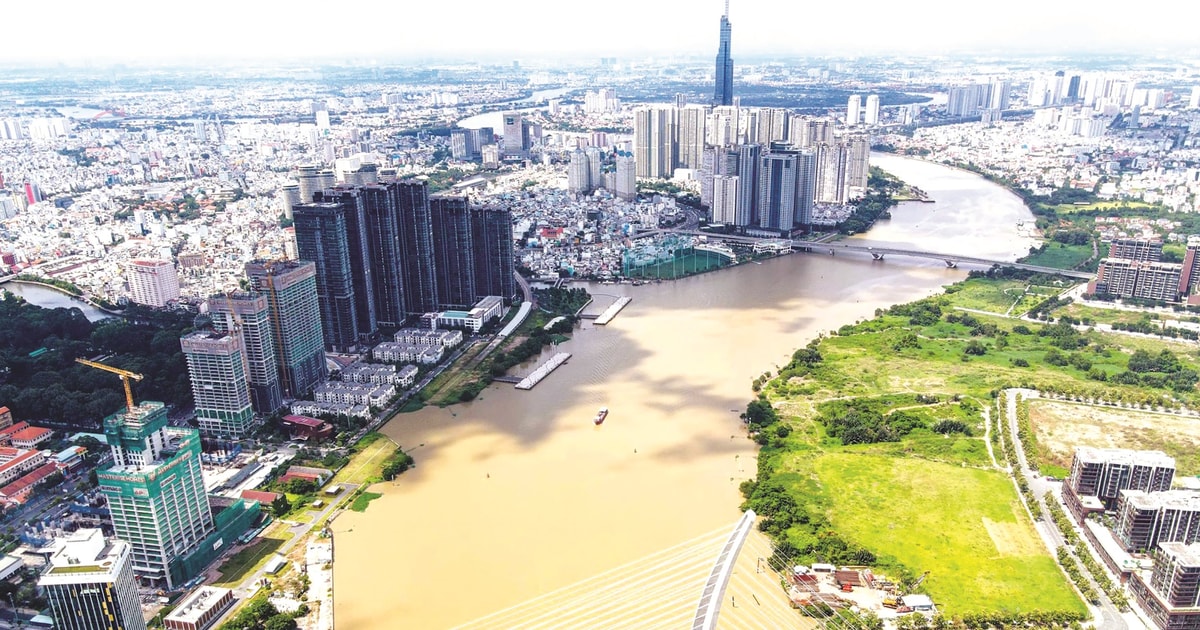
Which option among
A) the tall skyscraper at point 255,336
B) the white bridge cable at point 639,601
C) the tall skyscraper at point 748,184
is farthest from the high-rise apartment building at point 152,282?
the tall skyscraper at point 748,184

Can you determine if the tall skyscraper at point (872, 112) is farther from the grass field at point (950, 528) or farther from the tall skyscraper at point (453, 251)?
the grass field at point (950, 528)

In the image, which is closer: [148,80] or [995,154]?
[995,154]

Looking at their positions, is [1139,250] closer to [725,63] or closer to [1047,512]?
[1047,512]

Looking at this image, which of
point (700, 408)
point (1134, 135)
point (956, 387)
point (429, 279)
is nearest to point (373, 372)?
point (429, 279)

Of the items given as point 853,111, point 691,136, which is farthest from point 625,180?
point 853,111

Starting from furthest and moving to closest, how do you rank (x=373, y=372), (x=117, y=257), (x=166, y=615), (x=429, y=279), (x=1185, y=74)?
(x=1185, y=74) < (x=117, y=257) < (x=429, y=279) < (x=373, y=372) < (x=166, y=615)

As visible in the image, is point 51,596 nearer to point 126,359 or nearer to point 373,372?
point 373,372
